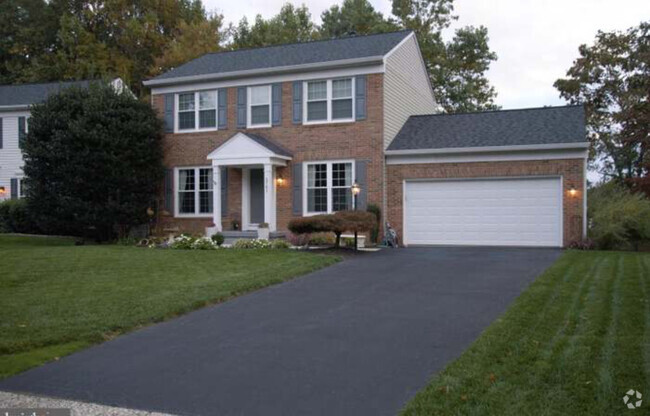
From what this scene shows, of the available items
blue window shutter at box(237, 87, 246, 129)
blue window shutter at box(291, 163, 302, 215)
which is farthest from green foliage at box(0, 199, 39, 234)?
blue window shutter at box(291, 163, 302, 215)

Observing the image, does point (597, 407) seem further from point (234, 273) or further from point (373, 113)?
point (373, 113)

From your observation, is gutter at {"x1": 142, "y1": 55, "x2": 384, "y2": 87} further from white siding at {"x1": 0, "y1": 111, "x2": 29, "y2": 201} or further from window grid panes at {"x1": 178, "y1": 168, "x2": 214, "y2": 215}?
white siding at {"x1": 0, "y1": 111, "x2": 29, "y2": 201}

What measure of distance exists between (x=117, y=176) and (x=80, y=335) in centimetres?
1361

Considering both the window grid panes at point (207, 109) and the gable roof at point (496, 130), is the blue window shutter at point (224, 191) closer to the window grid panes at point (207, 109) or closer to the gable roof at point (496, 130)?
the window grid panes at point (207, 109)

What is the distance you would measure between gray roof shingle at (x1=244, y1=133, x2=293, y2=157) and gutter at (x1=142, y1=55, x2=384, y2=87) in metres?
2.17

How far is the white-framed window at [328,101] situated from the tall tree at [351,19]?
15.2 meters

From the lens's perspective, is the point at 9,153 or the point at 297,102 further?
the point at 9,153

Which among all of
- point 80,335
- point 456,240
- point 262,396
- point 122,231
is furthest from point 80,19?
point 262,396

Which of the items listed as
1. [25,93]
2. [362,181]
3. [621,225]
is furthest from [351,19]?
[621,225]

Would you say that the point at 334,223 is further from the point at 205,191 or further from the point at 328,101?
the point at 205,191

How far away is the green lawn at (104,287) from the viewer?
665cm

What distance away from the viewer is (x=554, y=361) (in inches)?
211

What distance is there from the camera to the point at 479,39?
1261 inches

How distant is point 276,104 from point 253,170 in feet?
8.16
